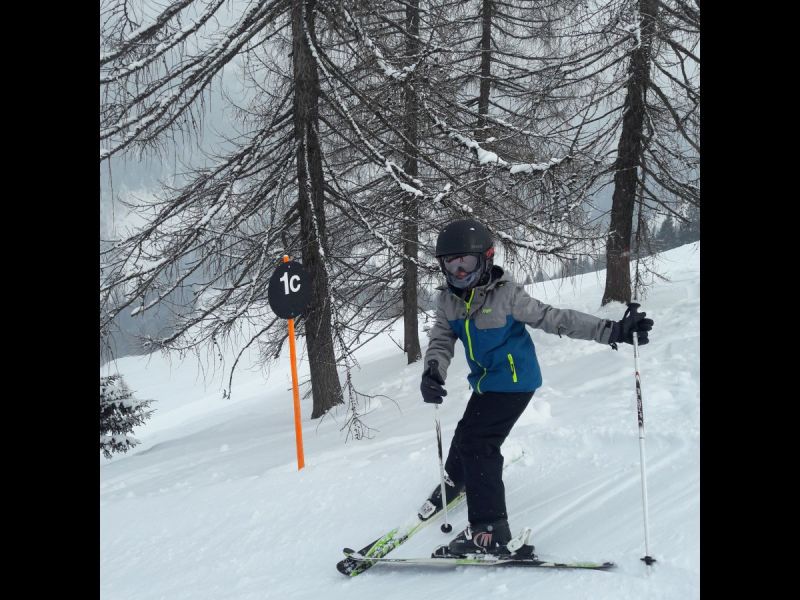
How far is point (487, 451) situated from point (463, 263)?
1.28 metres

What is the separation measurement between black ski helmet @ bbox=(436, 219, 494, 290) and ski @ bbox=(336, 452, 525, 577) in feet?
5.96

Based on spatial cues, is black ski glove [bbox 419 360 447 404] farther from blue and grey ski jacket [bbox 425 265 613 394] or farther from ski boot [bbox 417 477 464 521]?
ski boot [bbox 417 477 464 521]

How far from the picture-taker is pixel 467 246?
3709 mm

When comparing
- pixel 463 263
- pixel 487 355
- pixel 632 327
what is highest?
pixel 463 263

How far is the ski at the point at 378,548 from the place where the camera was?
3.75 m

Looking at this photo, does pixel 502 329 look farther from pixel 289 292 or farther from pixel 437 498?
pixel 289 292

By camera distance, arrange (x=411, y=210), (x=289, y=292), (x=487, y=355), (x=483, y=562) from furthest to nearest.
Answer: (x=411, y=210) → (x=289, y=292) → (x=487, y=355) → (x=483, y=562)

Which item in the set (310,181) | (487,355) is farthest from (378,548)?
(310,181)

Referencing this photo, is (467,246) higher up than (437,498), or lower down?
higher up

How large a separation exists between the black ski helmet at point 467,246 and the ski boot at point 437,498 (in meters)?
1.67
